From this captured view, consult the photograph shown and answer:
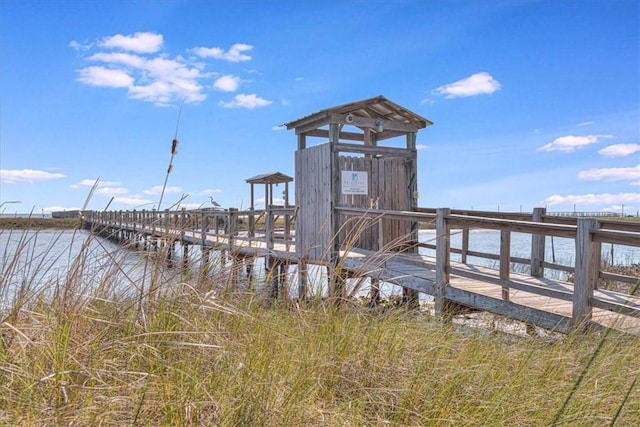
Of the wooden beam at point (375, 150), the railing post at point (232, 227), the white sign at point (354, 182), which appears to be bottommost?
the railing post at point (232, 227)

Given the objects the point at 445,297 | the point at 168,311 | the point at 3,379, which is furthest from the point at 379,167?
the point at 3,379

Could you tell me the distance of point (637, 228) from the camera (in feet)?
17.7

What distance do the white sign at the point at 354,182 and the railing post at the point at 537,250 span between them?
9.79 ft

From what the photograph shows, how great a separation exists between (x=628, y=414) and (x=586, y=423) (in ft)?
1.01

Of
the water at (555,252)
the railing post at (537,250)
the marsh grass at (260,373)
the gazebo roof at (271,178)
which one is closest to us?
the marsh grass at (260,373)

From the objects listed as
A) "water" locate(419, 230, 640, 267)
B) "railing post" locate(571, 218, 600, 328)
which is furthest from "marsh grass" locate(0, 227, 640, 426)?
"water" locate(419, 230, 640, 267)

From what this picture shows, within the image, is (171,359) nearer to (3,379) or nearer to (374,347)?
(3,379)

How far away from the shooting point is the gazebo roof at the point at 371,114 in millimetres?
8117

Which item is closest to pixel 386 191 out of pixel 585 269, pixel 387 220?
pixel 387 220

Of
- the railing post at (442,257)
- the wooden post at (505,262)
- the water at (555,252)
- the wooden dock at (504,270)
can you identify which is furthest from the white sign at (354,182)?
the wooden post at (505,262)

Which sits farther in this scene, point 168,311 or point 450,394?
point 168,311

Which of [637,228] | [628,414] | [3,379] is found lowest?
[628,414]

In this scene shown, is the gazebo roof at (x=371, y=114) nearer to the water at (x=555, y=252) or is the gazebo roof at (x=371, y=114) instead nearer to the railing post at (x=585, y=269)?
the water at (x=555, y=252)

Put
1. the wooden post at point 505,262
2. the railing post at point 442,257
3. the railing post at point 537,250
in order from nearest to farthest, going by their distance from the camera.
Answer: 1. the wooden post at point 505,262
2. the railing post at point 442,257
3. the railing post at point 537,250
